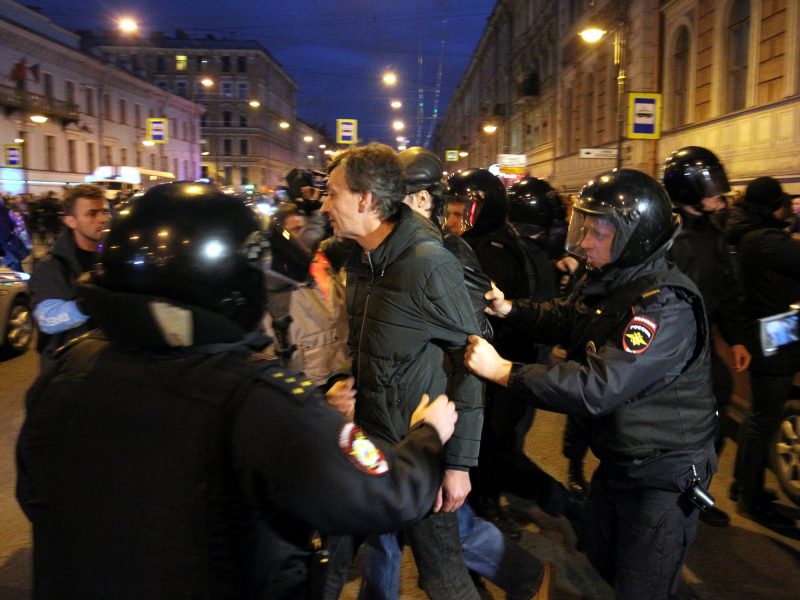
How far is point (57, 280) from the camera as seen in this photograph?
12.7ft

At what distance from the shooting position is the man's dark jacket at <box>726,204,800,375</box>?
3984 millimetres

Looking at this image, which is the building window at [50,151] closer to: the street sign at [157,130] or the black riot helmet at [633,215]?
the street sign at [157,130]

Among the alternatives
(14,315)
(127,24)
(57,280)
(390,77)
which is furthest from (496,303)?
(390,77)

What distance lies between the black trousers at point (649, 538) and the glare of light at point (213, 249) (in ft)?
5.42

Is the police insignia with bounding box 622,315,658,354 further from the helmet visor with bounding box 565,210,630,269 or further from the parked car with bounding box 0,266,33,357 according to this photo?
the parked car with bounding box 0,266,33,357

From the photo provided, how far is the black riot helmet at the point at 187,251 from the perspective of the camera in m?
1.30

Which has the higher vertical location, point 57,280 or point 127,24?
point 127,24

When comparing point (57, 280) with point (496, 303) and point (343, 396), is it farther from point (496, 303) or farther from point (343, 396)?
point (496, 303)

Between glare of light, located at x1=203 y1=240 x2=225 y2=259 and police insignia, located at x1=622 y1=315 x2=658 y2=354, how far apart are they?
1.37 metres

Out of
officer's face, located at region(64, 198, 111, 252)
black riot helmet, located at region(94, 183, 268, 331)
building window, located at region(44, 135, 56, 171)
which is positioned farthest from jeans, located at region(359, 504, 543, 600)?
building window, located at region(44, 135, 56, 171)

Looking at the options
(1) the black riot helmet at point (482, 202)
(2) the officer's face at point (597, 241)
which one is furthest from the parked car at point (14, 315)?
(2) the officer's face at point (597, 241)

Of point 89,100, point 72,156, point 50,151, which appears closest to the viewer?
point 50,151

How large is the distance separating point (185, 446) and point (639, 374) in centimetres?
147

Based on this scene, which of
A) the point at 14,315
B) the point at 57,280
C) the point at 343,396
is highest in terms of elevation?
the point at 57,280
